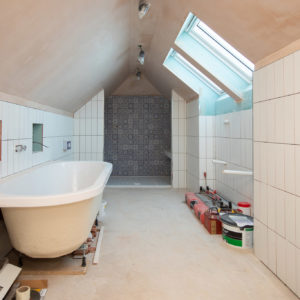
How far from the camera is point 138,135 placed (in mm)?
6789

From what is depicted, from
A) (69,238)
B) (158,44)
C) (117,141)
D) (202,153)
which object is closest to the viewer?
(69,238)

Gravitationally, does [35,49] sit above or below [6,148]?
above

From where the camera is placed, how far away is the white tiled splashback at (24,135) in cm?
236

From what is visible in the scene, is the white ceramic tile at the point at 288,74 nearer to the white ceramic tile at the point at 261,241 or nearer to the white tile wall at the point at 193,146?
the white ceramic tile at the point at 261,241

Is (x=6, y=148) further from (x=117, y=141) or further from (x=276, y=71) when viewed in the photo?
(x=117, y=141)

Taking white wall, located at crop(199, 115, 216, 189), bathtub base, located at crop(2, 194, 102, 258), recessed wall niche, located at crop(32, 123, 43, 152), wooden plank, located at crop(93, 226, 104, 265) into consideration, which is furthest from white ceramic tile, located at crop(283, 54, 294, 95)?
recessed wall niche, located at crop(32, 123, 43, 152)

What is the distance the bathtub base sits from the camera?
168 centimetres

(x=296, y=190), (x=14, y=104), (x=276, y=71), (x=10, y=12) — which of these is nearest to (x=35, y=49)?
(x=10, y=12)

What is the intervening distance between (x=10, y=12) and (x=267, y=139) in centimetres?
204

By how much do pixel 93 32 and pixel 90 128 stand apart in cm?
274

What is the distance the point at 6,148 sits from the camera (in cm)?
237

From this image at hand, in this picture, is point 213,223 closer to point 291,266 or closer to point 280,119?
point 291,266

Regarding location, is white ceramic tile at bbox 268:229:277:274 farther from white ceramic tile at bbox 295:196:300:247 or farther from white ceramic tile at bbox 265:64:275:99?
white ceramic tile at bbox 265:64:275:99

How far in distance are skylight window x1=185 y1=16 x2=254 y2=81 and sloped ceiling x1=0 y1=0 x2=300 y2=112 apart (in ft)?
1.14
